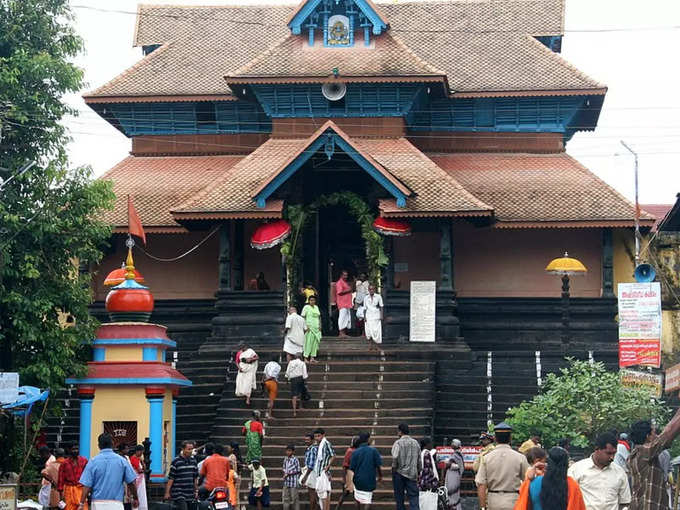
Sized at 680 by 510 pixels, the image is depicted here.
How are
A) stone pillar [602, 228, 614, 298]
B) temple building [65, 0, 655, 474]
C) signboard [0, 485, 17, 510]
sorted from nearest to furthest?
signboard [0, 485, 17, 510] → temple building [65, 0, 655, 474] → stone pillar [602, 228, 614, 298]

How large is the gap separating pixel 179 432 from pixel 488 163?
9.99 meters

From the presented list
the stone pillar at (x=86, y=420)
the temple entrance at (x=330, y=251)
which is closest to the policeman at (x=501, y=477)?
the stone pillar at (x=86, y=420)

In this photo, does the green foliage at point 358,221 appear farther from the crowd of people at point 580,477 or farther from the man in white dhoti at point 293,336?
the crowd of people at point 580,477

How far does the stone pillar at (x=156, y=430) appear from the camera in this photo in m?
23.5

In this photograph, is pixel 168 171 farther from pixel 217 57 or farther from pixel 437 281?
pixel 437 281

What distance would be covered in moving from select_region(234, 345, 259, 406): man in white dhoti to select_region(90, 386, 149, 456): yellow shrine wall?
2.64 meters

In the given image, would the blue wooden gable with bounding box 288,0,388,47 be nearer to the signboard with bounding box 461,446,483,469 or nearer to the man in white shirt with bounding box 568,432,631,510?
the signboard with bounding box 461,446,483,469

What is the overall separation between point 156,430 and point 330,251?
917 cm

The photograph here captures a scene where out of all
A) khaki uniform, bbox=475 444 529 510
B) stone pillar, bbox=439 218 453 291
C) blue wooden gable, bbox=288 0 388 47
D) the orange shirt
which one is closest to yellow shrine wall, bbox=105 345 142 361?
the orange shirt

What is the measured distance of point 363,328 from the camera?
2977 cm

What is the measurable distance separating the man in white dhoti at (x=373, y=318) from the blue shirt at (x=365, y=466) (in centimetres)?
673

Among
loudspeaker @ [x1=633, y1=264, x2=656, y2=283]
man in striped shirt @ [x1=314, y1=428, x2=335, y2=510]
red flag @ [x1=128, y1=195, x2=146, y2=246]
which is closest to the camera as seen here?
man in striped shirt @ [x1=314, y1=428, x2=335, y2=510]

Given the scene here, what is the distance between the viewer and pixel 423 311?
2845 centimetres

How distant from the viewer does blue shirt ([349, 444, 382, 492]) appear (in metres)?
21.2
